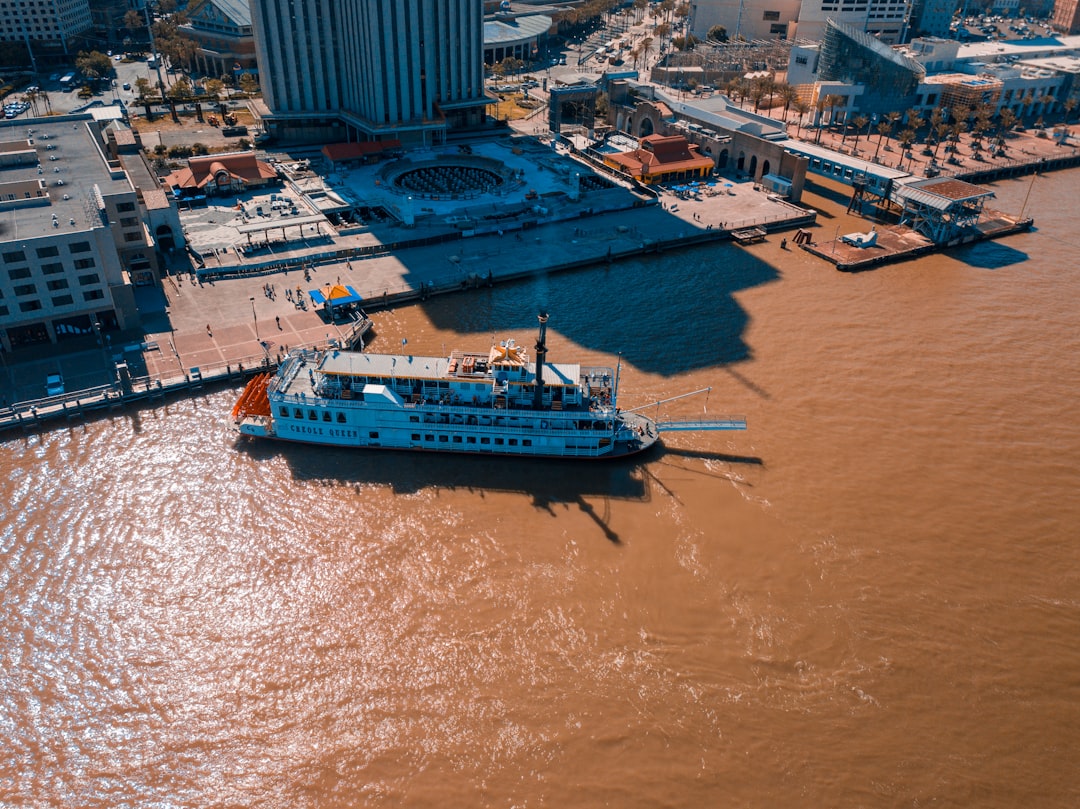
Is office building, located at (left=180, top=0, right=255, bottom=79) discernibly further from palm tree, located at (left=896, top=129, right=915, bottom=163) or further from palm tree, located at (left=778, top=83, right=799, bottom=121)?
palm tree, located at (left=896, top=129, right=915, bottom=163)

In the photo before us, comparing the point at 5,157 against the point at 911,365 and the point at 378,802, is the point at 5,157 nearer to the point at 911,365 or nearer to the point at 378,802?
the point at 378,802

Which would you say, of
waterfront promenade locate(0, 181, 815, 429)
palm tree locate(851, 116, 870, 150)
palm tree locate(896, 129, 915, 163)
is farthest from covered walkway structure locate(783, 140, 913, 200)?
palm tree locate(851, 116, 870, 150)

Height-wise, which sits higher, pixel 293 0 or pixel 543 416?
pixel 293 0

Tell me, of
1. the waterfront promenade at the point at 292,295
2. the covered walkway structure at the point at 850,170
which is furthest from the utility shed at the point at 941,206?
the waterfront promenade at the point at 292,295

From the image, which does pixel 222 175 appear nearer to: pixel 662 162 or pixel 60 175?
pixel 60 175

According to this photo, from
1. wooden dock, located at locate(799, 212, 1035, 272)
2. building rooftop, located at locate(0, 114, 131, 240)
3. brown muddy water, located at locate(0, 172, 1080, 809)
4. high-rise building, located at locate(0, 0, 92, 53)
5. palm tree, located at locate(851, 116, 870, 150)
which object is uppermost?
high-rise building, located at locate(0, 0, 92, 53)

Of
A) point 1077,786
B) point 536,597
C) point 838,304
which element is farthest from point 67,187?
point 1077,786
